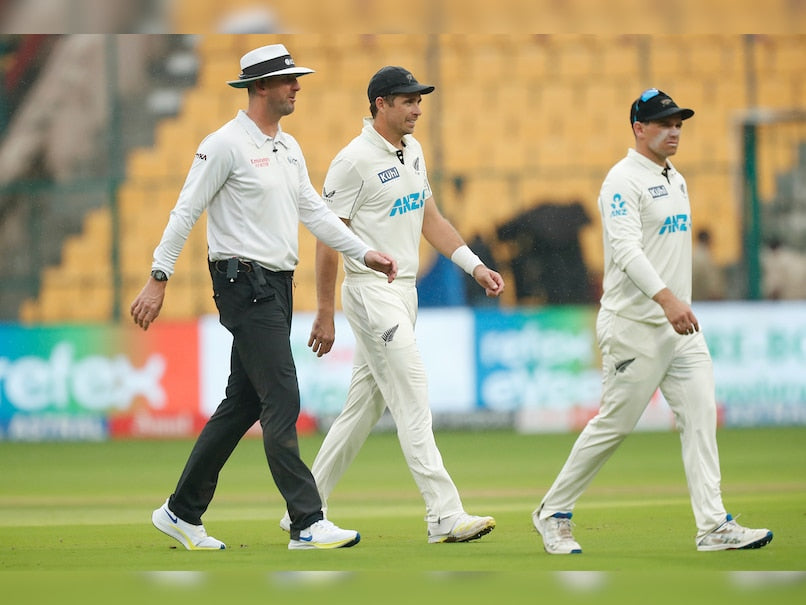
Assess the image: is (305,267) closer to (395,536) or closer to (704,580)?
(395,536)

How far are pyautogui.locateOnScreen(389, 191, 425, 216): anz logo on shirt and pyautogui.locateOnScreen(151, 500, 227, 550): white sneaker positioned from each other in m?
1.84

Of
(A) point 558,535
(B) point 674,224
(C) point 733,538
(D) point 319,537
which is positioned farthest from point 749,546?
(D) point 319,537

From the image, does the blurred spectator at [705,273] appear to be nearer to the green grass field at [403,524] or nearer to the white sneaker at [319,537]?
the green grass field at [403,524]

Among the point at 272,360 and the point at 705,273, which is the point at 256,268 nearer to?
the point at 272,360

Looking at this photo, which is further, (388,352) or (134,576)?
(388,352)

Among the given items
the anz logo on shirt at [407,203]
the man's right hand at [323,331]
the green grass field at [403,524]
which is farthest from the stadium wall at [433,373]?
the anz logo on shirt at [407,203]

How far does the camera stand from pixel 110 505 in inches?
401

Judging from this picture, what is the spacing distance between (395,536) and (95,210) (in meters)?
11.8

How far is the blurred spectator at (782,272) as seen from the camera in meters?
18.0

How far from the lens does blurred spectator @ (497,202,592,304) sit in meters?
17.8

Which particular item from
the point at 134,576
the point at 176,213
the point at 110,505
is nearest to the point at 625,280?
the point at 176,213

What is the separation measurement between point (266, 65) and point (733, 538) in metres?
3.07

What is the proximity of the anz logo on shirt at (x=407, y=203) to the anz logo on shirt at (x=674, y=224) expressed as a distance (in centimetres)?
130

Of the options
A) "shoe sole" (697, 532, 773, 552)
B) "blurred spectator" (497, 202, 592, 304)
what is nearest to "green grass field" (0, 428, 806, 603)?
"shoe sole" (697, 532, 773, 552)
